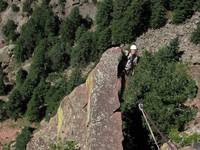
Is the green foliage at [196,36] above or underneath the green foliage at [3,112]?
above

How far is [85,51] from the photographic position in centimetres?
8488

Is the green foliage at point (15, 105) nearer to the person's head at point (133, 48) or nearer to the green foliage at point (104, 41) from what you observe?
the green foliage at point (104, 41)

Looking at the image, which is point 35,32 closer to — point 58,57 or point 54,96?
point 58,57

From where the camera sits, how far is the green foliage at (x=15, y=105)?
86438 millimetres

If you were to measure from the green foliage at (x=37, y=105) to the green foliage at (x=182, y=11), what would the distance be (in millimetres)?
19932

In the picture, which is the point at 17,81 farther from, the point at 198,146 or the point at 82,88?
the point at 198,146

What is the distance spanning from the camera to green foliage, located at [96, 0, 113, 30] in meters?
86.8

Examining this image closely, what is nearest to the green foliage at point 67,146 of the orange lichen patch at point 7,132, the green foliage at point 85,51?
the orange lichen patch at point 7,132

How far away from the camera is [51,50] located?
3580 inches

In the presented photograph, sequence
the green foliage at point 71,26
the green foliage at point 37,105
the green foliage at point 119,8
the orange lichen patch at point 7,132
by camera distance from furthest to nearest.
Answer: the green foliage at point 71,26
the green foliage at point 37,105
the green foliage at point 119,8
the orange lichen patch at point 7,132

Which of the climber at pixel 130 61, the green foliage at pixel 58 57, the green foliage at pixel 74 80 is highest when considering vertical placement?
the climber at pixel 130 61

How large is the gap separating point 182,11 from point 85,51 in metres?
14.2

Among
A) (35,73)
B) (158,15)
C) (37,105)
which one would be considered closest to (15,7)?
(35,73)

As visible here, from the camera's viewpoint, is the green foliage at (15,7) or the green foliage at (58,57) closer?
the green foliage at (58,57)
